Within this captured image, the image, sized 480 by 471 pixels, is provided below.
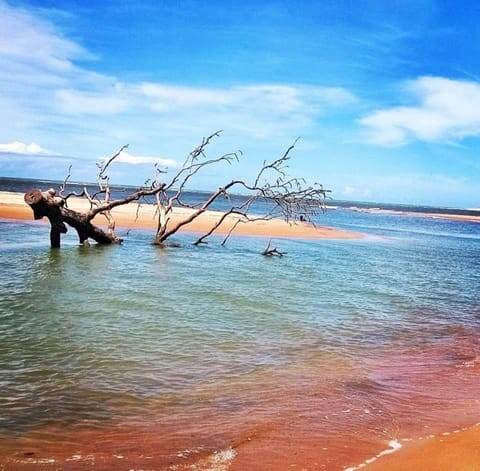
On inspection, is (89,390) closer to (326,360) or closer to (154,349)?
(154,349)

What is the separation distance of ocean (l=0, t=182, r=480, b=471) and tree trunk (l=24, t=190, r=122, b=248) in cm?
289

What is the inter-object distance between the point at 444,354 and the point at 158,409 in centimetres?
563

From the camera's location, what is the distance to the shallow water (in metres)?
5.19

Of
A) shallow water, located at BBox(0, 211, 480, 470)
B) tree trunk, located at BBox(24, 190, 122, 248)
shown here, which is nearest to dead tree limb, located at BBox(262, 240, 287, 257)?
shallow water, located at BBox(0, 211, 480, 470)

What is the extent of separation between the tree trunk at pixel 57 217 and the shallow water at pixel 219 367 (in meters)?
2.93

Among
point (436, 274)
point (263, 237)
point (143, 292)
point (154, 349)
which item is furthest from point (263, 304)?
point (263, 237)

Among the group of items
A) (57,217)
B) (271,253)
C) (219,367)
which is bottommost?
(219,367)

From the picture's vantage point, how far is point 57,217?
1997 centimetres

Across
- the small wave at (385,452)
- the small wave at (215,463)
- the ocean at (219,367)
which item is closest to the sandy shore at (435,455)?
the small wave at (385,452)

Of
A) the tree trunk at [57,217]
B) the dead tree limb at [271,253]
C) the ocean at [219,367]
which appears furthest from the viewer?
the dead tree limb at [271,253]

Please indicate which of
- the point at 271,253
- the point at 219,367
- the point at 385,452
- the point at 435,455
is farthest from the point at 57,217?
the point at 435,455

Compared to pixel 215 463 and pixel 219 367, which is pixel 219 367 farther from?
pixel 215 463

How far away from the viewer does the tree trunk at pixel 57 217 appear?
18.8m

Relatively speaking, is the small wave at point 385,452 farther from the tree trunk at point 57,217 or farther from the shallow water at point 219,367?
the tree trunk at point 57,217
